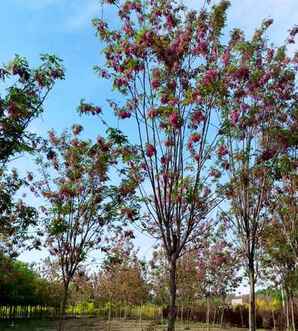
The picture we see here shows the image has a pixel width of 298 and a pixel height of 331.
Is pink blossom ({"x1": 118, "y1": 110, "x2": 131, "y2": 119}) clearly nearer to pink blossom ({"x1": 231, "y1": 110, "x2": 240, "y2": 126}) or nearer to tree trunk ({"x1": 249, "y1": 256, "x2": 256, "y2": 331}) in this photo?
pink blossom ({"x1": 231, "y1": 110, "x2": 240, "y2": 126})

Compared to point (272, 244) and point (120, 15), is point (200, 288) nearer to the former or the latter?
point (272, 244)

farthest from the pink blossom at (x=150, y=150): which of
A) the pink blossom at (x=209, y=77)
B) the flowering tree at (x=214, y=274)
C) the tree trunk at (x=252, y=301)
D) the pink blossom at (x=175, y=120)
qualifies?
the flowering tree at (x=214, y=274)

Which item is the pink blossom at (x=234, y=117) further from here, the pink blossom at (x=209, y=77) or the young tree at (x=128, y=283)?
the young tree at (x=128, y=283)

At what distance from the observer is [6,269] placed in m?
27.6

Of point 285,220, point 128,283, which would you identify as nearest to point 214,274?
point 128,283

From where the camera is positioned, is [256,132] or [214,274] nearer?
[256,132]

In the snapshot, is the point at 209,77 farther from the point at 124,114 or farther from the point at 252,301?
the point at 252,301

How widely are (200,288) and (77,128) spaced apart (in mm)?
26903

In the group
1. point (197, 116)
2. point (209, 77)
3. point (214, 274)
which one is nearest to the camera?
Answer: point (209, 77)

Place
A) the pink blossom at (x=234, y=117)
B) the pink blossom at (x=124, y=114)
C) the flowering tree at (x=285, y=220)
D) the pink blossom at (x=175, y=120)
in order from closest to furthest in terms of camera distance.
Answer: the pink blossom at (x=175, y=120) → the pink blossom at (x=124, y=114) → the pink blossom at (x=234, y=117) → the flowering tree at (x=285, y=220)

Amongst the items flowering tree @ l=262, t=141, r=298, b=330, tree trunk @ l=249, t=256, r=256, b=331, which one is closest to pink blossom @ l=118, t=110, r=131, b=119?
flowering tree @ l=262, t=141, r=298, b=330

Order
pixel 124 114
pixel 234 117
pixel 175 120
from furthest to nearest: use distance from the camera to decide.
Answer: pixel 234 117 → pixel 124 114 → pixel 175 120

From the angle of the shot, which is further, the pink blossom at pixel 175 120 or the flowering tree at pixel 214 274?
the flowering tree at pixel 214 274

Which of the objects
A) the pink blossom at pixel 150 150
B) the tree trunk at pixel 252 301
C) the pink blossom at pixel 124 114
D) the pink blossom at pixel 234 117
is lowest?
the tree trunk at pixel 252 301
